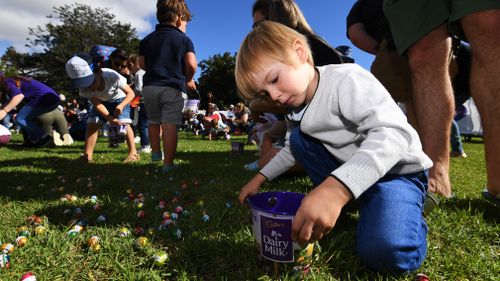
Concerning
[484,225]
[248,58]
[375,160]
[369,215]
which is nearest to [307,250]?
[369,215]

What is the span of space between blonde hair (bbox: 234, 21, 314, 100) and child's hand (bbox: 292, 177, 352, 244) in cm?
65

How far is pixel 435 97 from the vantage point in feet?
7.96

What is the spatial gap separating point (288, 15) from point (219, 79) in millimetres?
51277

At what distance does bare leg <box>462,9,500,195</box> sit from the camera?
1923 mm

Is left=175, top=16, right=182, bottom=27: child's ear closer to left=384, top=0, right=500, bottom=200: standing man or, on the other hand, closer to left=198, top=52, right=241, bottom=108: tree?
left=384, top=0, right=500, bottom=200: standing man

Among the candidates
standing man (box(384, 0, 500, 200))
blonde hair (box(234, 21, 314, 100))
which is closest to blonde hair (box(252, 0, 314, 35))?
standing man (box(384, 0, 500, 200))

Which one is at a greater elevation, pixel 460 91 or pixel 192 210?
pixel 460 91

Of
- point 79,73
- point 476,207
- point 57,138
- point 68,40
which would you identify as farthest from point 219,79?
point 476,207

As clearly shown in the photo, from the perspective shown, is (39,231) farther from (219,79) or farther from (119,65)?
(219,79)

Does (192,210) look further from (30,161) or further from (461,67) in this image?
(30,161)

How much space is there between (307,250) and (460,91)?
11.8 feet

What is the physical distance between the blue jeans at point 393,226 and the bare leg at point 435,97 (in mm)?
949

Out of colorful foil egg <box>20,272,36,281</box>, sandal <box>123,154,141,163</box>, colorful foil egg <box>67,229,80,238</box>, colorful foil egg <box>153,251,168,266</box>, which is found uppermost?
sandal <box>123,154,141,163</box>

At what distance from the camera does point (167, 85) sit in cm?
404
